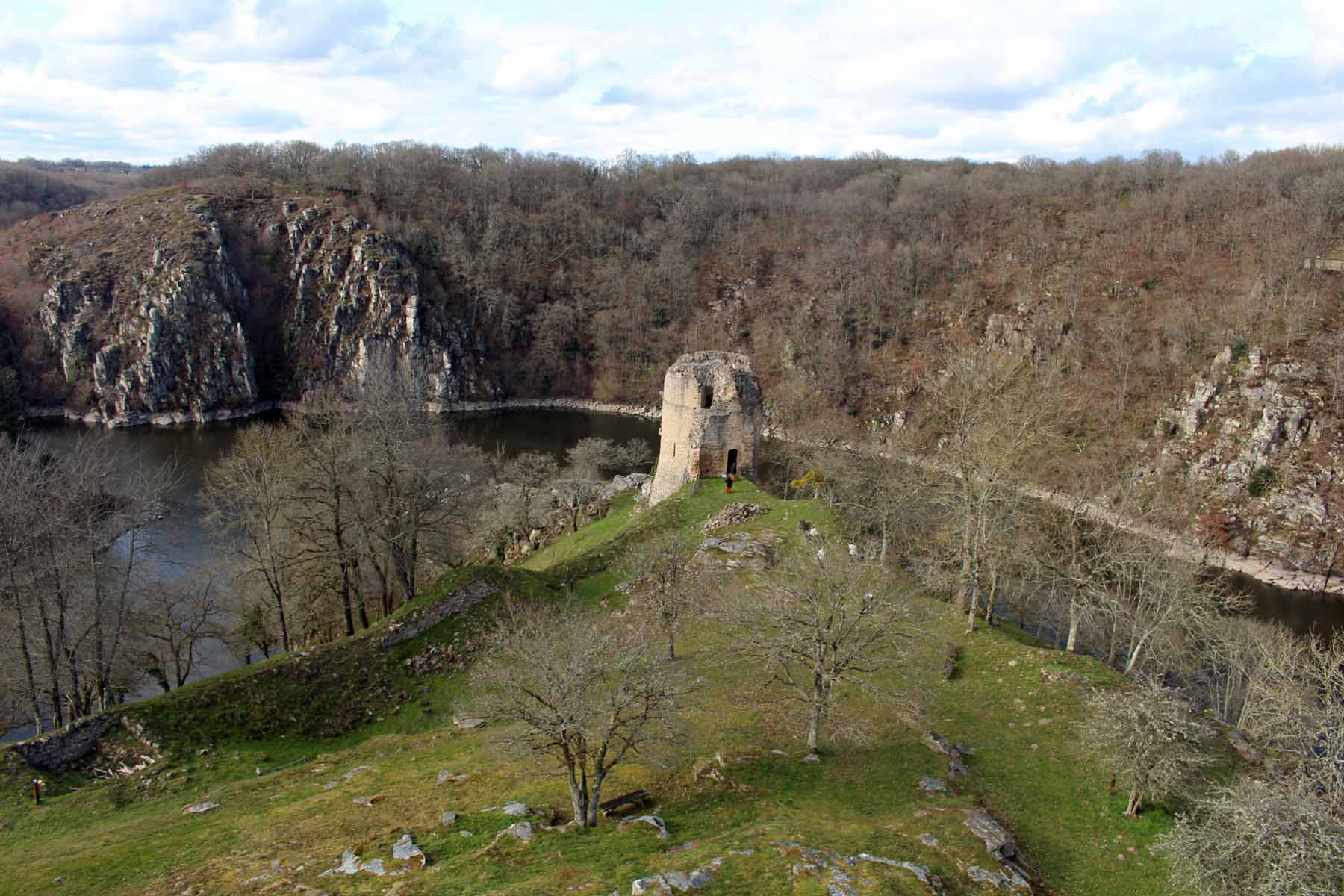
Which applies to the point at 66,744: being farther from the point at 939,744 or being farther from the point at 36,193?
the point at 36,193

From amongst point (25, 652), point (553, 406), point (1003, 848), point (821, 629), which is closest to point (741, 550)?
point (821, 629)

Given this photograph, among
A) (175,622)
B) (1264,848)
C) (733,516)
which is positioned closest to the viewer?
(1264,848)

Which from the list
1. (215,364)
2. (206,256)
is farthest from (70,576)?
(206,256)

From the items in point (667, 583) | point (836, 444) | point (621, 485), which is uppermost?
point (667, 583)

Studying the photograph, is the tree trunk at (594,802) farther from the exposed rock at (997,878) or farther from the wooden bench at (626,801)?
the exposed rock at (997,878)

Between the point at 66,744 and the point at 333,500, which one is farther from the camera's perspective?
the point at 333,500

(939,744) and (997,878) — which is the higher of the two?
(997,878)
